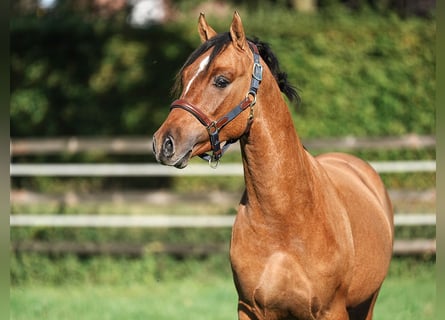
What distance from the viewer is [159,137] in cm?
332

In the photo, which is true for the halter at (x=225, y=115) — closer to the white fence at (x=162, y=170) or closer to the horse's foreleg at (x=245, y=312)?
the horse's foreleg at (x=245, y=312)

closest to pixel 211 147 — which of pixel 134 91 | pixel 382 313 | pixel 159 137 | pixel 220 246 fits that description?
pixel 159 137

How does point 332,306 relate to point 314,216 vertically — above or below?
below

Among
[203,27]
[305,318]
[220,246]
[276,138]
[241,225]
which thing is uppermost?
[203,27]

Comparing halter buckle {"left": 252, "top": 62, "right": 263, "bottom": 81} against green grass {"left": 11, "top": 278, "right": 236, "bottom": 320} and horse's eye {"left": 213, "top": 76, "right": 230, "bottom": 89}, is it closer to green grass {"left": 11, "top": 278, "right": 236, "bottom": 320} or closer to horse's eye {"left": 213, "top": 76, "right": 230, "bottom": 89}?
horse's eye {"left": 213, "top": 76, "right": 230, "bottom": 89}

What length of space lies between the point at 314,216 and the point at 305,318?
502 mm

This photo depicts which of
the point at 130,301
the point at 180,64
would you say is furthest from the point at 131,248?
the point at 180,64

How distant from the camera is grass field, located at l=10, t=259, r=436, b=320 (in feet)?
21.8

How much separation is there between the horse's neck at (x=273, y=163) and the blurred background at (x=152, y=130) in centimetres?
476

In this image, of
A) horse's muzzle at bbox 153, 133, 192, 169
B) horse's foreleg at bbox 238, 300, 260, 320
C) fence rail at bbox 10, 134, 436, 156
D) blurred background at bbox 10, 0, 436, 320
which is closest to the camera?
horse's muzzle at bbox 153, 133, 192, 169

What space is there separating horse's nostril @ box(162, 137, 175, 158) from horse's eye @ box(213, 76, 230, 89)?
0.35m

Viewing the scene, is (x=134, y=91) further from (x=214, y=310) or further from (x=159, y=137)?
(x=159, y=137)

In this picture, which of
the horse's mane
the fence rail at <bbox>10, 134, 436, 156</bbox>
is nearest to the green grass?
the fence rail at <bbox>10, 134, 436, 156</bbox>

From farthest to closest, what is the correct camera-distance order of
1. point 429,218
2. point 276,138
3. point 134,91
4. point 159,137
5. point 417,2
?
point 417,2, point 134,91, point 429,218, point 276,138, point 159,137
